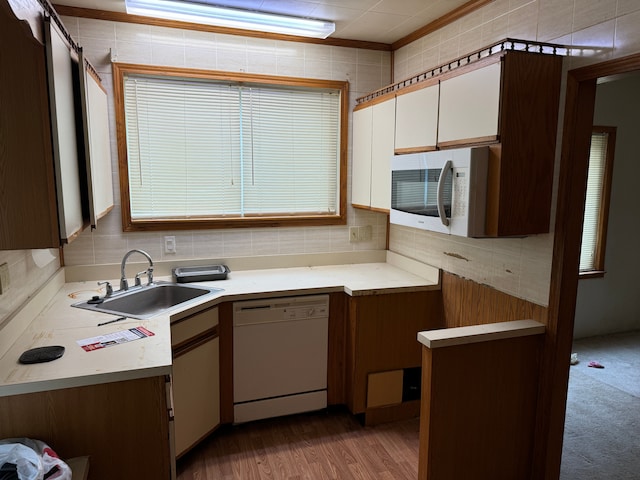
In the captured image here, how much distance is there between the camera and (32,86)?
133 cm

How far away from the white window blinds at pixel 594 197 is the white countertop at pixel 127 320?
6.88 ft

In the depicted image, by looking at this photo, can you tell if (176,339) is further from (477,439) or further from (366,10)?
(366,10)

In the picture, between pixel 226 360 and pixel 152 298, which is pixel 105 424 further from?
pixel 152 298

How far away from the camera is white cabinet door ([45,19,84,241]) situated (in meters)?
1.38

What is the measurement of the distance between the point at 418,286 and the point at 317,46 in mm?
1805

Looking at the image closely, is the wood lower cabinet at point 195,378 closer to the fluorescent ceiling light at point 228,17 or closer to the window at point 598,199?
the fluorescent ceiling light at point 228,17

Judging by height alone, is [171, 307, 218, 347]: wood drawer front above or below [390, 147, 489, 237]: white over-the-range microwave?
below

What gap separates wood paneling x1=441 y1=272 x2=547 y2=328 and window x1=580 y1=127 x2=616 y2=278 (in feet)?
6.86

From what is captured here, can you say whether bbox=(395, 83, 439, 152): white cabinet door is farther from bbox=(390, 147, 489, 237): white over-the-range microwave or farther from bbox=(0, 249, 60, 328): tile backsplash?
bbox=(0, 249, 60, 328): tile backsplash

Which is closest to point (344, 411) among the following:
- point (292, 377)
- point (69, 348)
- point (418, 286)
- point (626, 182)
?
point (292, 377)

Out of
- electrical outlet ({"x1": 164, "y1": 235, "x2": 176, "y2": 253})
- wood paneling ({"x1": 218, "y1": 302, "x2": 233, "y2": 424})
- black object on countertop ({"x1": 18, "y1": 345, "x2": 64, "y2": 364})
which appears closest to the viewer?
black object on countertop ({"x1": 18, "y1": 345, "x2": 64, "y2": 364})

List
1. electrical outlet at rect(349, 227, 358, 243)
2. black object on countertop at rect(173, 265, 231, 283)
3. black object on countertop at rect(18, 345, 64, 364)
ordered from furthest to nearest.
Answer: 1. electrical outlet at rect(349, 227, 358, 243)
2. black object on countertop at rect(173, 265, 231, 283)
3. black object on countertop at rect(18, 345, 64, 364)

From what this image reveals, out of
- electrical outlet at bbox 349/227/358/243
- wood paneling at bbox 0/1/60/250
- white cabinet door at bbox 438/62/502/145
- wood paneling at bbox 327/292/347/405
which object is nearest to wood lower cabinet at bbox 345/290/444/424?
wood paneling at bbox 327/292/347/405

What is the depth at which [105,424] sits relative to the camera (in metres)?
1.59
